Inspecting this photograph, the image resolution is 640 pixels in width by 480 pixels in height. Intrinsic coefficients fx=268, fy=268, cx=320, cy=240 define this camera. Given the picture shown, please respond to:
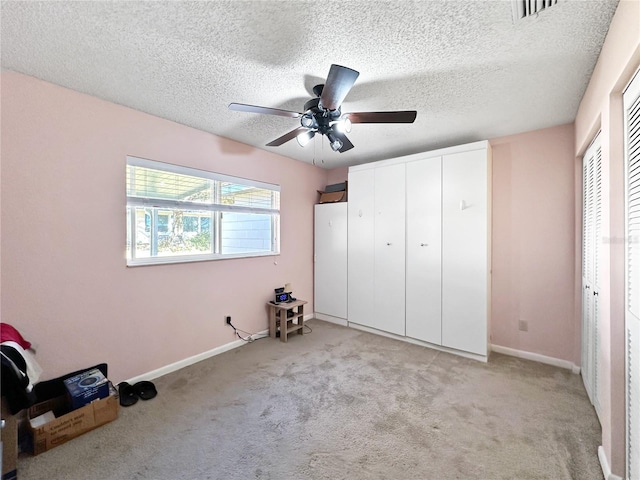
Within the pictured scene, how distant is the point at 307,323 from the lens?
13.5 feet

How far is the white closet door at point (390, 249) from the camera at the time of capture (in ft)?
11.4

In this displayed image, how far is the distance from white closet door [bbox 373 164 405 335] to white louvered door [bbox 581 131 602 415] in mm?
1672

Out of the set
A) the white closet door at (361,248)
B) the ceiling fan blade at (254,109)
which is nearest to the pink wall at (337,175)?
the white closet door at (361,248)

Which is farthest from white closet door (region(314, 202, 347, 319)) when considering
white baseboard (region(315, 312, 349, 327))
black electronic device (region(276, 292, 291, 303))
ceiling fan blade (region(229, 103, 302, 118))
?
ceiling fan blade (region(229, 103, 302, 118))

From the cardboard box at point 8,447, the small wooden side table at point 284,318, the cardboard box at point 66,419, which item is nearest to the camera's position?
the cardboard box at point 8,447

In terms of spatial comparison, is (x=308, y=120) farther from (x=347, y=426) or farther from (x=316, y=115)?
(x=347, y=426)

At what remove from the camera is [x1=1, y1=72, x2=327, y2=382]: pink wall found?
1889 millimetres

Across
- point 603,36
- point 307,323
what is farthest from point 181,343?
point 603,36

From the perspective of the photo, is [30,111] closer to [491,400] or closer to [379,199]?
[379,199]

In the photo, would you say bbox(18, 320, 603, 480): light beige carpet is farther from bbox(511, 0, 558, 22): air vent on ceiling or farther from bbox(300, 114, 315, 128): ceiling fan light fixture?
bbox(511, 0, 558, 22): air vent on ceiling

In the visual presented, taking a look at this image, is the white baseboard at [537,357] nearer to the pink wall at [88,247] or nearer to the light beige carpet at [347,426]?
the light beige carpet at [347,426]

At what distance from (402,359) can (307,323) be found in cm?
161

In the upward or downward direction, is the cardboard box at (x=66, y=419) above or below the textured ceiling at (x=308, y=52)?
below

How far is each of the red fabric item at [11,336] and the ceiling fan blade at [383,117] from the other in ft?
8.64
